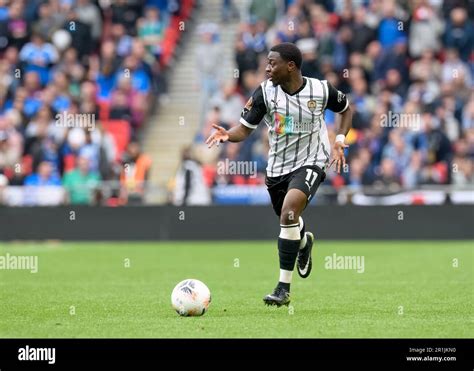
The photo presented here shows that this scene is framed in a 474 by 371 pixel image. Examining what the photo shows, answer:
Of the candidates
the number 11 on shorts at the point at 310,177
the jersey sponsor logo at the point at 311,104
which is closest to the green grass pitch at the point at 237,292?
the number 11 on shorts at the point at 310,177

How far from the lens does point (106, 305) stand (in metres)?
13.2

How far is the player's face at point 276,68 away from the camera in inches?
497

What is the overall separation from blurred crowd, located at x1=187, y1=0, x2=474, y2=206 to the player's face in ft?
39.0

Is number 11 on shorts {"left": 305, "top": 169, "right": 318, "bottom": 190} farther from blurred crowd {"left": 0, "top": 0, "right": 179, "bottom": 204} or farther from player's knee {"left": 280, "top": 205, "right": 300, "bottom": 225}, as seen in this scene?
blurred crowd {"left": 0, "top": 0, "right": 179, "bottom": 204}

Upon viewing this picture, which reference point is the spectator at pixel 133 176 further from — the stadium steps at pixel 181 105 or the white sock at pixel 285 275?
the white sock at pixel 285 275

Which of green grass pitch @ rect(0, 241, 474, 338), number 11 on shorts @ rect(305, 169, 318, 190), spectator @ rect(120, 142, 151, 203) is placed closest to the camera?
green grass pitch @ rect(0, 241, 474, 338)

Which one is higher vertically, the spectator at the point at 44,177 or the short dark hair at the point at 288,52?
the short dark hair at the point at 288,52

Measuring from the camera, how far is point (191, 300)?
39.2ft

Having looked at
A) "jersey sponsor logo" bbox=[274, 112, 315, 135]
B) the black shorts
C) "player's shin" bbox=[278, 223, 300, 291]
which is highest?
"jersey sponsor logo" bbox=[274, 112, 315, 135]

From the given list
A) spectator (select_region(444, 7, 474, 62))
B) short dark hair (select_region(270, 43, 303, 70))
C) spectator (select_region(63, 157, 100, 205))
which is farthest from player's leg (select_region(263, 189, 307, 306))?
spectator (select_region(444, 7, 474, 62))

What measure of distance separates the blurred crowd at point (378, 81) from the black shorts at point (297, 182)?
11.2 m

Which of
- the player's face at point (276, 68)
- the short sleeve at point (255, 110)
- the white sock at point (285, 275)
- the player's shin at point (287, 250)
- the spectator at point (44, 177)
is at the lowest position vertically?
the white sock at point (285, 275)

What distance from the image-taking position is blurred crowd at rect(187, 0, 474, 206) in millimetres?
24781

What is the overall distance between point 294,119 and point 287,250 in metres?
1.40
